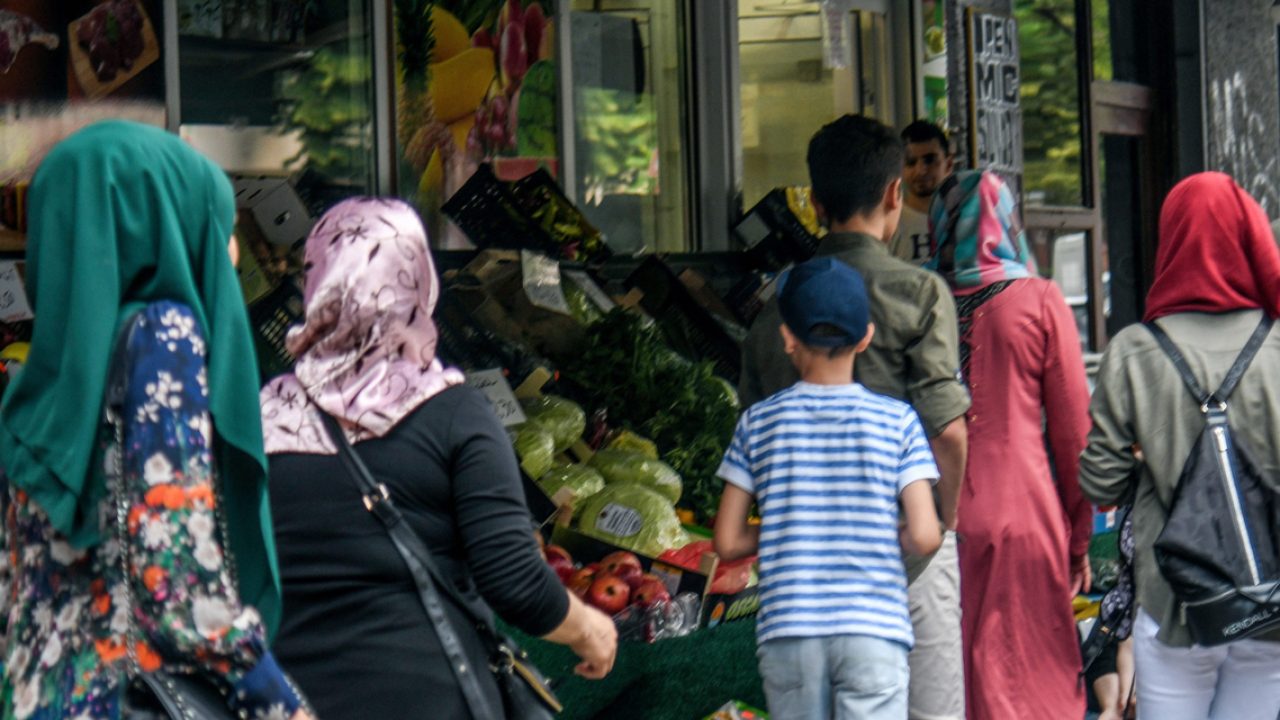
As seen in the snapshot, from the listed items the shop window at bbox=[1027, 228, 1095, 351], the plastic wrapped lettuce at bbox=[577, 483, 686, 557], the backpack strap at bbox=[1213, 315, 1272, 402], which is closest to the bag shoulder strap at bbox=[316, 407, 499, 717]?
the backpack strap at bbox=[1213, 315, 1272, 402]

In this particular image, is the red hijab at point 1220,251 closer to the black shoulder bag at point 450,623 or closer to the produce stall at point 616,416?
the produce stall at point 616,416

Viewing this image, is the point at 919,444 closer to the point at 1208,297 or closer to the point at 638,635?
the point at 1208,297

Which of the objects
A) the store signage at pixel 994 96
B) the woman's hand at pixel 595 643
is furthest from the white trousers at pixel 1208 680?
the store signage at pixel 994 96

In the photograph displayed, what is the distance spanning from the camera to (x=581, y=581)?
5.41 meters

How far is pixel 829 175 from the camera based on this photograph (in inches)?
173

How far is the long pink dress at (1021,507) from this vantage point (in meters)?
4.95

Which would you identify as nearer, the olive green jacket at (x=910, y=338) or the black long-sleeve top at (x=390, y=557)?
the black long-sleeve top at (x=390, y=557)

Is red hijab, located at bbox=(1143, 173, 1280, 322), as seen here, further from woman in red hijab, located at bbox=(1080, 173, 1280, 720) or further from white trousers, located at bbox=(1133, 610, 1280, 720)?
white trousers, located at bbox=(1133, 610, 1280, 720)

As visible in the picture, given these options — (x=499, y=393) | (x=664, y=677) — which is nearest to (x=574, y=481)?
(x=499, y=393)

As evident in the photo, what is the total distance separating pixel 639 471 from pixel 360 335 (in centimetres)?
305

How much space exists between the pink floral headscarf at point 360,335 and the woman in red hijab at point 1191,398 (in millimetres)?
2147

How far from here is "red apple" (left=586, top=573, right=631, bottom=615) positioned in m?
5.29

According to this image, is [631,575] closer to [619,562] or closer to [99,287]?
[619,562]

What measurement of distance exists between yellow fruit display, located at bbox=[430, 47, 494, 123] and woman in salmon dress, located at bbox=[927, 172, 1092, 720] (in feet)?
7.48
